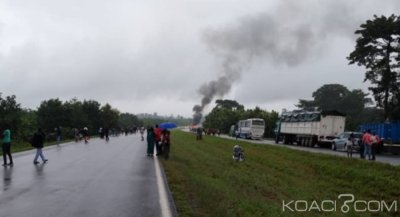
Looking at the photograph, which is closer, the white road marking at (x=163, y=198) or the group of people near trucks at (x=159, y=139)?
the white road marking at (x=163, y=198)

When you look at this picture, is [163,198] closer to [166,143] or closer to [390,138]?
[166,143]

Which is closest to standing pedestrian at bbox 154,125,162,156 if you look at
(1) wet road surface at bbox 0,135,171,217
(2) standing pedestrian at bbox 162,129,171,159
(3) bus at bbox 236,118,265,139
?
(2) standing pedestrian at bbox 162,129,171,159

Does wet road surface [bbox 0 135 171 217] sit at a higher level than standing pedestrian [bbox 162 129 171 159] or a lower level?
lower

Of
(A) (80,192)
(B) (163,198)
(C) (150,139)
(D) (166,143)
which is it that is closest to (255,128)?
(C) (150,139)

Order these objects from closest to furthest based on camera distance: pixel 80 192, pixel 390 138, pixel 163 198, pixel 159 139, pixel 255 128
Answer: pixel 163 198, pixel 80 192, pixel 159 139, pixel 390 138, pixel 255 128

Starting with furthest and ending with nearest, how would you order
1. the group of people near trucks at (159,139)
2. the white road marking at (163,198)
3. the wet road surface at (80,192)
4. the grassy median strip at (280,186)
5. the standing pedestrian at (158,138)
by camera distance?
the standing pedestrian at (158,138)
the group of people near trucks at (159,139)
the grassy median strip at (280,186)
the wet road surface at (80,192)
the white road marking at (163,198)

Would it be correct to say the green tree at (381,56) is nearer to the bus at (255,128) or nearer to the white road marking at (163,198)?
the bus at (255,128)

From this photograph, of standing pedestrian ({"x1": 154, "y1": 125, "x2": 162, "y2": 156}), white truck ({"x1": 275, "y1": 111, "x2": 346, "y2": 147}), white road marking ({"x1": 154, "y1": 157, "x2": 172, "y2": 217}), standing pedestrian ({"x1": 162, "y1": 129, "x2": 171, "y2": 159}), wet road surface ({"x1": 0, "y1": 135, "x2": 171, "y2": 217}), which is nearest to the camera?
white road marking ({"x1": 154, "y1": 157, "x2": 172, "y2": 217})

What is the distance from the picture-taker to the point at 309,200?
621 inches

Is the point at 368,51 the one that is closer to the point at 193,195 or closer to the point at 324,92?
the point at 193,195

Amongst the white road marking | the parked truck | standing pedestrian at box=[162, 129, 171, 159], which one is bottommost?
the white road marking

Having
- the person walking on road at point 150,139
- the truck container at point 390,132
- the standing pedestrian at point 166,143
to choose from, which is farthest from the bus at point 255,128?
the standing pedestrian at point 166,143

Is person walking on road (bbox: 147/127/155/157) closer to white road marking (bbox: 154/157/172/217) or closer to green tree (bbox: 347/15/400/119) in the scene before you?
white road marking (bbox: 154/157/172/217)

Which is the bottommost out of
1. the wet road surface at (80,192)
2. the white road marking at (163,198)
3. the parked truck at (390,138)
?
the wet road surface at (80,192)
